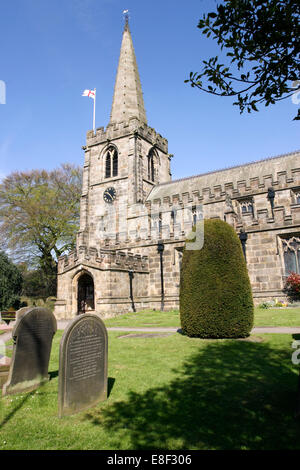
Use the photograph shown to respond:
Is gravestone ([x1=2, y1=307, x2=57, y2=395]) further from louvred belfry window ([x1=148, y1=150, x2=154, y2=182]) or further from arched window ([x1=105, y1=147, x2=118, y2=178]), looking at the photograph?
louvred belfry window ([x1=148, y1=150, x2=154, y2=182])

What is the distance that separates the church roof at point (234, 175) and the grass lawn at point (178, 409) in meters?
19.3

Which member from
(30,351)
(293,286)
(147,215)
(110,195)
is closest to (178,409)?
(30,351)

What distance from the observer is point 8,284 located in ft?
83.4

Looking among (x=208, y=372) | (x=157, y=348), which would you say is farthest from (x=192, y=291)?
(x=208, y=372)

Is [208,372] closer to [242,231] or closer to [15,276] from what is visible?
[242,231]

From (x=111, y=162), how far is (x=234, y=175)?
545 inches

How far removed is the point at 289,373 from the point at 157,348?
367 cm

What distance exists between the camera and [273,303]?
53.8 ft

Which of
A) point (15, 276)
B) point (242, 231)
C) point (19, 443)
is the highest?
point (242, 231)

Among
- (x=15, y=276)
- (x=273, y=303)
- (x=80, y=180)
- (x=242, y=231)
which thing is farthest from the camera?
(x=80, y=180)

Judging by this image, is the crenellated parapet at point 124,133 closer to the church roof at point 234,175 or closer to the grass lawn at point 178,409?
the church roof at point 234,175

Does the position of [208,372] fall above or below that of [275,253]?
below

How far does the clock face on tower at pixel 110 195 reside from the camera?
3142 cm

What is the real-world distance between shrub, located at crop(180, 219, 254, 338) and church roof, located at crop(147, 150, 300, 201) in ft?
49.9
